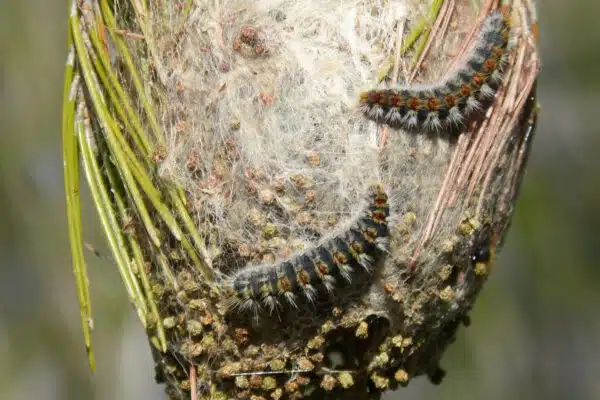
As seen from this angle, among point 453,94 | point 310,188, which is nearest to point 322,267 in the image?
point 310,188

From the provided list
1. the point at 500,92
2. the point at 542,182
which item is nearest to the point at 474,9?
the point at 500,92

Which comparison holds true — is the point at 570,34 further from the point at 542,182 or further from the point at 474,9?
the point at 474,9

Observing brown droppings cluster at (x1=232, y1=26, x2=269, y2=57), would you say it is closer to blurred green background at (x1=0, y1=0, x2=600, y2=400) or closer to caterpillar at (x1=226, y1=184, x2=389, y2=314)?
caterpillar at (x1=226, y1=184, x2=389, y2=314)

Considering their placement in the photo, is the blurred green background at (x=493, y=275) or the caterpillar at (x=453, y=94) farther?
the blurred green background at (x=493, y=275)

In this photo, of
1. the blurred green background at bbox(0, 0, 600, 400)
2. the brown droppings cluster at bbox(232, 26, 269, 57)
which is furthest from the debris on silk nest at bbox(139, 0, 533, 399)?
the blurred green background at bbox(0, 0, 600, 400)

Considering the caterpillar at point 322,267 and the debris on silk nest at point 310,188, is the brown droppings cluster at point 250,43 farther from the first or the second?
the caterpillar at point 322,267

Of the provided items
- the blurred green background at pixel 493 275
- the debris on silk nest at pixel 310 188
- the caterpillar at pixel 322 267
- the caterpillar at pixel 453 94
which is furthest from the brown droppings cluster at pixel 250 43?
the blurred green background at pixel 493 275
